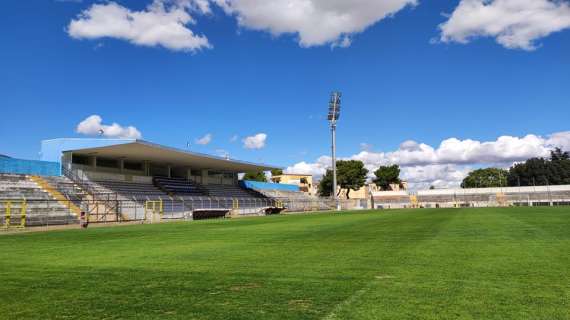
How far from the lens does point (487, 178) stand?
138750mm

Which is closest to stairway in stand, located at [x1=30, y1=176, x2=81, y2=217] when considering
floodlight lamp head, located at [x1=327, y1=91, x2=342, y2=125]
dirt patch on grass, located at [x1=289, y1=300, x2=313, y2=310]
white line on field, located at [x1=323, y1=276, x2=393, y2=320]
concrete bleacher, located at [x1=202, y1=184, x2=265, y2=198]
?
concrete bleacher, located at [x1=202, y1=184, x2=265, y2=198]

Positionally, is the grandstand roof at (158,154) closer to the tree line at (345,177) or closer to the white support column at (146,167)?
the white support column at (146,167)

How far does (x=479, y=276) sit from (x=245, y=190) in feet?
196

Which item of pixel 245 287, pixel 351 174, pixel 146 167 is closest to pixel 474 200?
pixel 351 174

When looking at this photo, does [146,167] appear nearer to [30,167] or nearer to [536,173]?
[30,167]

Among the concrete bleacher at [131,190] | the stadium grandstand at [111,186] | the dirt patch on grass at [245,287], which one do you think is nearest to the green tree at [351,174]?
the stadium grandstand at [111,186]

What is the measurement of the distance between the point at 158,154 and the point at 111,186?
537 centimetres

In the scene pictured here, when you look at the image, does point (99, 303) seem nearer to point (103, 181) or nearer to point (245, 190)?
point (103, 181)

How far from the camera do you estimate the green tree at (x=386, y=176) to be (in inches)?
4454

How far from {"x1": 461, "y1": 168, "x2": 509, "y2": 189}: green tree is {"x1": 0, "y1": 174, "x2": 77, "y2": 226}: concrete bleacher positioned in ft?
421

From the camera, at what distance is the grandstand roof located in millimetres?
36656

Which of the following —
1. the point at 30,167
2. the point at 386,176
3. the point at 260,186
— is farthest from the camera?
the point at 386,176

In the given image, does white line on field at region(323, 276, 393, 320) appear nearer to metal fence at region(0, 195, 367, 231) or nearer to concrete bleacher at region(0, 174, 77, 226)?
metal fence at region(0, 195, 367, 231)

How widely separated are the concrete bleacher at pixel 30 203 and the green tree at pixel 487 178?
12835 centimetres
